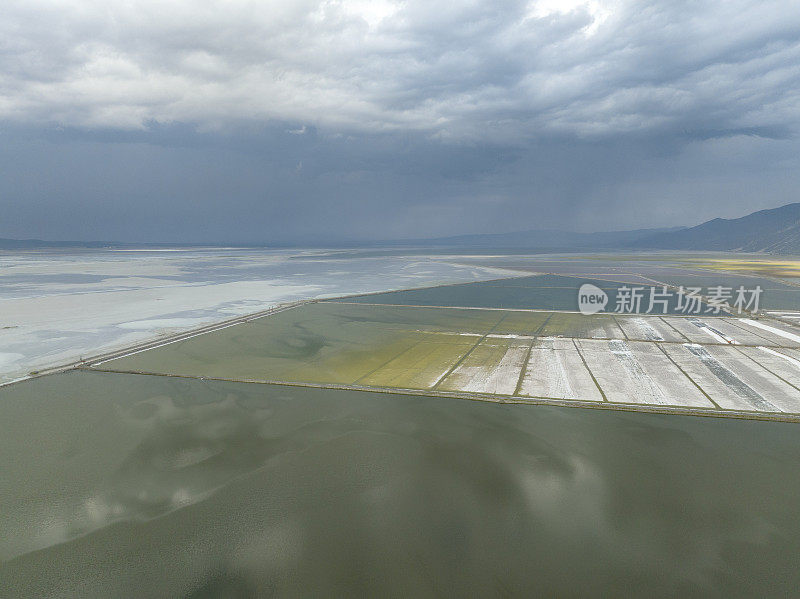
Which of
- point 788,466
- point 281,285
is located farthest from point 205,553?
Answer: point 281,285

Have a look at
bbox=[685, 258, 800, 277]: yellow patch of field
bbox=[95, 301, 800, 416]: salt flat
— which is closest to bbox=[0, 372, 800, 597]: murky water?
bbox=[95, 301, 800, 416]: salt flat

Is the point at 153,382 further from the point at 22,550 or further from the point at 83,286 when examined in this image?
the point at 83,286

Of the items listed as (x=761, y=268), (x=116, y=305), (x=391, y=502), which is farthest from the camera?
(x=761, y=268)

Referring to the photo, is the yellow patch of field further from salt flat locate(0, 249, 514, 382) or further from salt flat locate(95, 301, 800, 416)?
salt flat locate(95, 301, 800, 416)

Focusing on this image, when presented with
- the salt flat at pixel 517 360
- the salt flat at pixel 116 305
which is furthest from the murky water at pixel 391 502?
the salt flat at pixel 116 305

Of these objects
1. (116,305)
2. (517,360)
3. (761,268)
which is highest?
(517,360)

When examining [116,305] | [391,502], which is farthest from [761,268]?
[116,305]

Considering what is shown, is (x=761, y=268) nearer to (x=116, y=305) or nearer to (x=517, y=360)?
(x=517, y=360)

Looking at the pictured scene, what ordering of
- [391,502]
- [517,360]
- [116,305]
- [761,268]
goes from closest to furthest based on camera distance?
[391,502] → [517,360] → [116,305] → [761,268]

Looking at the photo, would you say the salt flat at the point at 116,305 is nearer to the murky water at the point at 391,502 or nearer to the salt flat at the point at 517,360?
the salt flat at the point at 517,360
